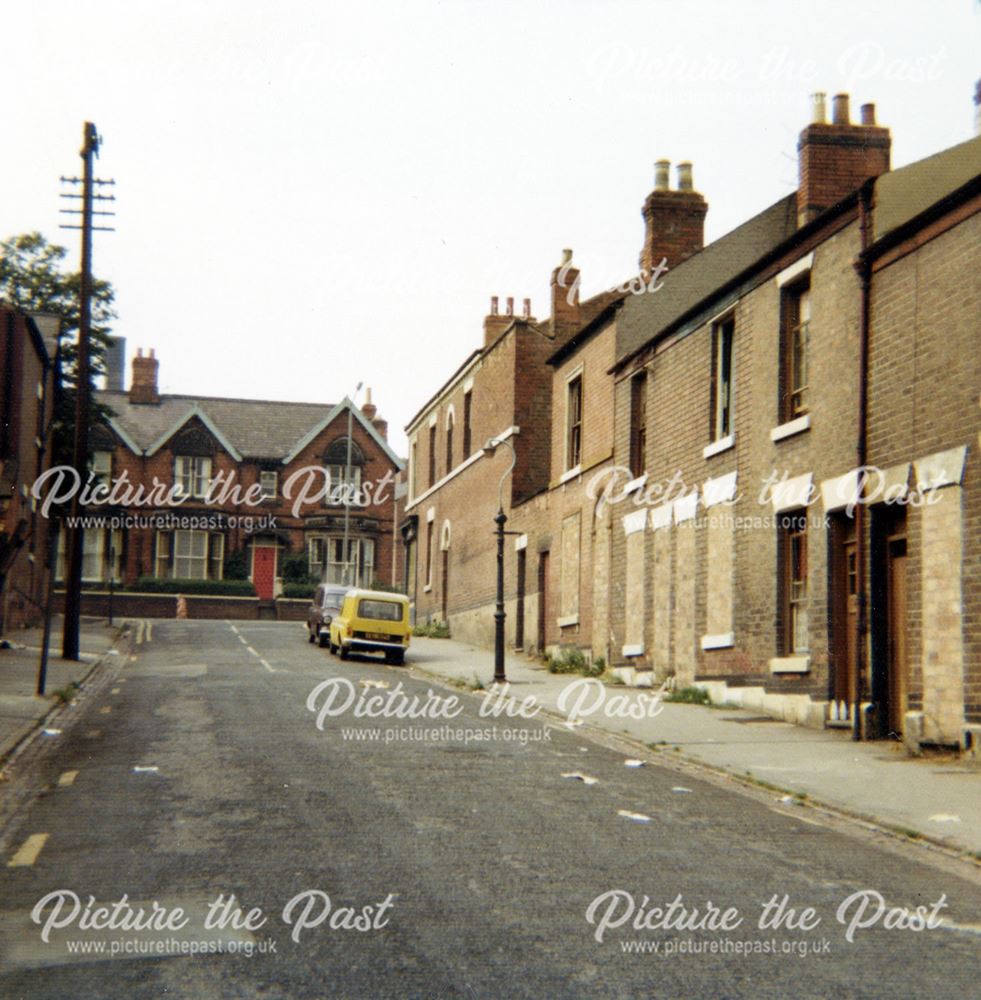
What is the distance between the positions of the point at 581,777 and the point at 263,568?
52.9m

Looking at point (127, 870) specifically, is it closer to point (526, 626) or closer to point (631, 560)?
point (631, 560)

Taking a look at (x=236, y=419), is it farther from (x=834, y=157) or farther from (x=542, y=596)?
(x=834, y=157)

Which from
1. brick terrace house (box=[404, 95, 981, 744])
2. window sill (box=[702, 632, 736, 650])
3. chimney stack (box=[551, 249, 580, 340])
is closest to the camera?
brick terrace house (box=[404, 95, 981, 744])

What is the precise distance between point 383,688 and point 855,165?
11545 millimetres

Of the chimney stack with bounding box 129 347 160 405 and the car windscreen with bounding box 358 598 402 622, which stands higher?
the chimney stack with bounding box 129 347 160 405

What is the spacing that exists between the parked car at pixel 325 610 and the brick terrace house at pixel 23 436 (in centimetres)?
741

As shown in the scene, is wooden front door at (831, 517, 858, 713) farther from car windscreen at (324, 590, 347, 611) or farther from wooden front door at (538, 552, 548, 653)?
car windscreen at (324, 590, 347, 611)

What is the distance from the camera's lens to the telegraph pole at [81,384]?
27.8 m

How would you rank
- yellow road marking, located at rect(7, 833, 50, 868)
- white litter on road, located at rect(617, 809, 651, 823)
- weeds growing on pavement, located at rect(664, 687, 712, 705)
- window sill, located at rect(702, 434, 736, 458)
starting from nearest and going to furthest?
1. yellow road marking, located at rect(7, 833, 50, 868)
2. white litter on road, located at rect(617, 809, 651, 823)
3. window sill, located at rect(702, 434, 736, 458)
4. weeds growing on pavement, located at rect(664, 687, 712, 705)

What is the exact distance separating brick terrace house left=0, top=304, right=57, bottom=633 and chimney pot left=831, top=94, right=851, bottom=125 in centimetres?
1773

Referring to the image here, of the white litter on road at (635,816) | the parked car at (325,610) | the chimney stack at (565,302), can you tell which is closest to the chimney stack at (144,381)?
the parked car at (325,610)

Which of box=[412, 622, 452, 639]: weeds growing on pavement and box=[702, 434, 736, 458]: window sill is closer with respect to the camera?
box=[702, 434, 736, 458]: window sill

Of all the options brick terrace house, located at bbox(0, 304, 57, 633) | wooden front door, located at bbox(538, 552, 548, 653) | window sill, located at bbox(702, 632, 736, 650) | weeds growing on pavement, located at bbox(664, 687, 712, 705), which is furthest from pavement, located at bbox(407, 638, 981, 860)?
brick terrace house, located at bbox(0, 304, 57, 633)

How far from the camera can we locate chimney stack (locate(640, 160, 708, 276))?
3048cm
